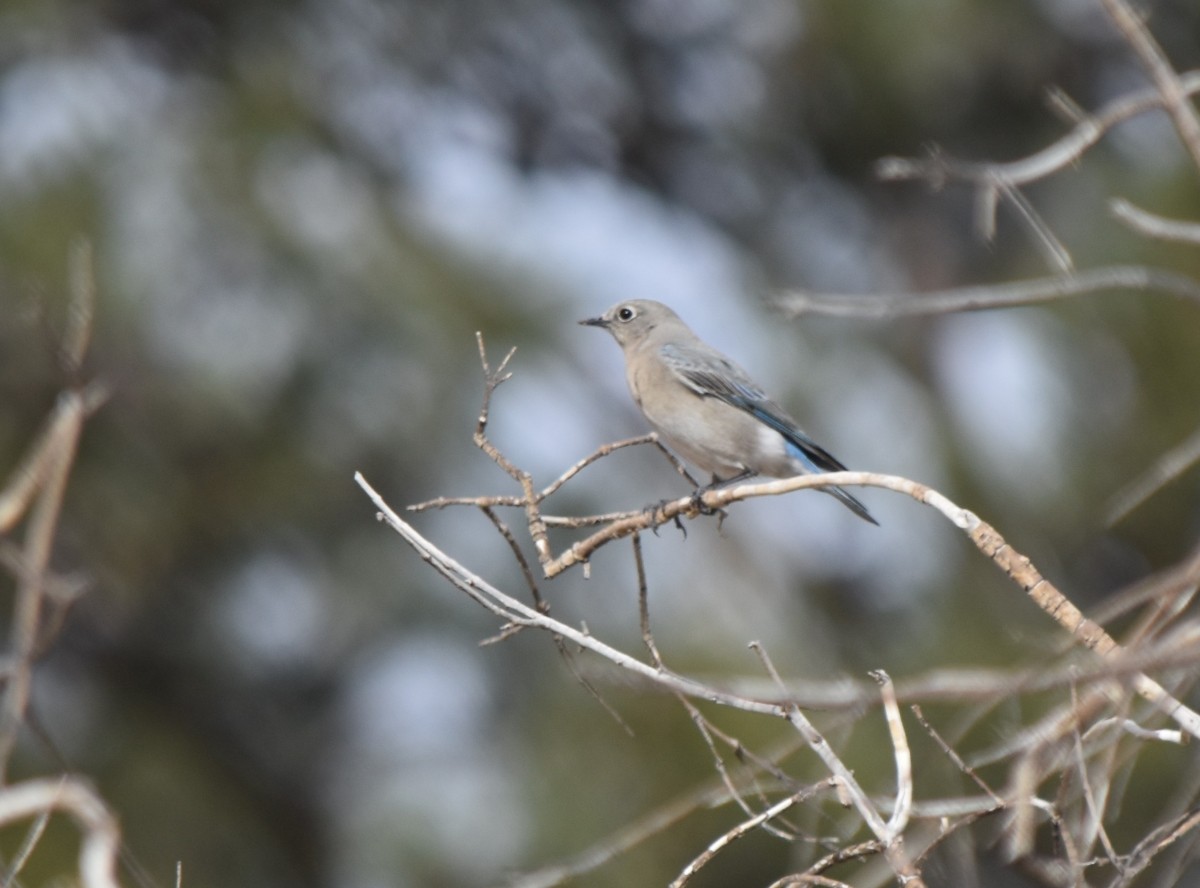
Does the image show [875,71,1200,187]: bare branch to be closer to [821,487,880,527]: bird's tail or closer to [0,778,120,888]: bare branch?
[0,778,120,888]: bare branch

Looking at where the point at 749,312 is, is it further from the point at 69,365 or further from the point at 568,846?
the point at 69,365

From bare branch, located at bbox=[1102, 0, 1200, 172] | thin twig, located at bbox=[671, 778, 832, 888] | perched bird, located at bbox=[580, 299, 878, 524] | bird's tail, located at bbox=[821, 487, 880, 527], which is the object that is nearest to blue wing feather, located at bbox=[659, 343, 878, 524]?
perched bird, located at bbox=[580, 299, 878, 524]

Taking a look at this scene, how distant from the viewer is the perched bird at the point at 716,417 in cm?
634

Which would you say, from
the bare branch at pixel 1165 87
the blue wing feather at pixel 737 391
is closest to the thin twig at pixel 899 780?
the bare branch at pixel 1165 87

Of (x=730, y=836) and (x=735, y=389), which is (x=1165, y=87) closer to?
(x=730, y=836)

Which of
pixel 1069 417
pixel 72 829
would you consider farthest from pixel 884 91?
pixel 72 829

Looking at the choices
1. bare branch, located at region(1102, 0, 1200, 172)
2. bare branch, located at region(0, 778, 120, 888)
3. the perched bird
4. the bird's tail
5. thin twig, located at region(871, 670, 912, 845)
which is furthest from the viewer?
the perched bird

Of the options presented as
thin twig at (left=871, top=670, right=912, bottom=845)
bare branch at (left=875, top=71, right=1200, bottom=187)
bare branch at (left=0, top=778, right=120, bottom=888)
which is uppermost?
bare branch at (left=875, top=71, right=1200, bottom=187)

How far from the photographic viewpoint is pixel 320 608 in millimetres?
10453

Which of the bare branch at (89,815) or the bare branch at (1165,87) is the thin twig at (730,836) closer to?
the bare branch at (89,815)

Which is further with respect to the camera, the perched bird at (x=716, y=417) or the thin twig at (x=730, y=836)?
the perched bird at (x=716, y=417)

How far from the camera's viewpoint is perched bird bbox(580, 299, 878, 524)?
634 centimetres

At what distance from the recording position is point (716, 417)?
6.43 meters

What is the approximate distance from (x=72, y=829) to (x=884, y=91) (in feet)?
22.8
